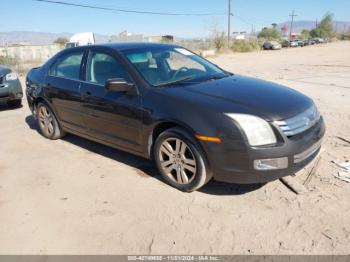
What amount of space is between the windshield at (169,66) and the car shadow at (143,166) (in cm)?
115

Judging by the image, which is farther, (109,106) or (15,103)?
(15,103)

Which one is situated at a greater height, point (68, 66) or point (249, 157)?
point (68, 66)

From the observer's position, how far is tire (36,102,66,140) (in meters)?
5.80

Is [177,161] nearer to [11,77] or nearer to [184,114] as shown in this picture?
[184,114]

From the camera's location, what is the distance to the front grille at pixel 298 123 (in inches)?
132

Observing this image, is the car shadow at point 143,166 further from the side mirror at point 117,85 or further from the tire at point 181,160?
the side mirror at point 117,85

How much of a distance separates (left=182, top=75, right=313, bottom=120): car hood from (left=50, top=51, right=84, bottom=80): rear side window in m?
1.92

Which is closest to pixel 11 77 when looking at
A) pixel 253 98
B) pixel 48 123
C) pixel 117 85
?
pixel 48 123

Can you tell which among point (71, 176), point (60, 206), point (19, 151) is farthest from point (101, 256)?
point (19, 151)

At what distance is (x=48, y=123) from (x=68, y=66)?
121 centimetres

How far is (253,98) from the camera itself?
3695 millimetres

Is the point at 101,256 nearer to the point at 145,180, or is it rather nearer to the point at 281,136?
the point at 145,180

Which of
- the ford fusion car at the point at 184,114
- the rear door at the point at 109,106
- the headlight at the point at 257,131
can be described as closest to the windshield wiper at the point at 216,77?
the ford fusion car at the point at 184,114

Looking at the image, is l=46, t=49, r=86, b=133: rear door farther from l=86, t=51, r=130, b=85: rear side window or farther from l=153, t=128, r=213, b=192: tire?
l=153, t=128, r=213, b=192: tire
